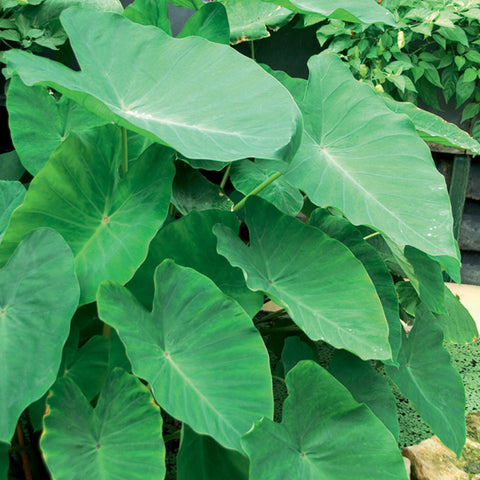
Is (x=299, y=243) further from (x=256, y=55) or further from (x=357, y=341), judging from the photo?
(x=256, y=55)

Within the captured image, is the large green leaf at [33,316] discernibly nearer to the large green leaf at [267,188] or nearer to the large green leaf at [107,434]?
the large green leaf at [107,434]

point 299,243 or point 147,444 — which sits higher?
point 299,243

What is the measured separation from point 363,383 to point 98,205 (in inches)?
25.8

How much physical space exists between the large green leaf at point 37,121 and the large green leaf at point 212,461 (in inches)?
25.7

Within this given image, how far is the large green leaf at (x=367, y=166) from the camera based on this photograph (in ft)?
3.02

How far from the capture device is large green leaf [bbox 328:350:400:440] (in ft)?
3.59

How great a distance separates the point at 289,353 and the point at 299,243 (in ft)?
0.76

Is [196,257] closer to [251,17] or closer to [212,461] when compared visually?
[212,461]

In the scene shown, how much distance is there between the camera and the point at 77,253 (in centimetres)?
94

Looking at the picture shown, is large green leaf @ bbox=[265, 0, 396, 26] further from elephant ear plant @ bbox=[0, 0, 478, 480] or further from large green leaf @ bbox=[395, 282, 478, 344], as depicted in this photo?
large green leaf @ bbox=[395, 282, 478, 344]

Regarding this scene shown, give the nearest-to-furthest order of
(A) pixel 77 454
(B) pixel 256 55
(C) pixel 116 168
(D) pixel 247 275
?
1. (A) pixel 77 454
2. (D) pixel 247 275
3. (C) pixel 116 168
4. (B) pixel 256 55

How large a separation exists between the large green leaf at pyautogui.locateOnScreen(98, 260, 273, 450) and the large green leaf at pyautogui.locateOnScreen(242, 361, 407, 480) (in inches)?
2.2

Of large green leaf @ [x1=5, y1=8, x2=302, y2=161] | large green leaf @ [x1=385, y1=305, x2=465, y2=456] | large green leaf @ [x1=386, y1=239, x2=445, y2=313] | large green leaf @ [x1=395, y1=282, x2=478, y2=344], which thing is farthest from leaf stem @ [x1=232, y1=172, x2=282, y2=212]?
large green leaf @ [x1=395, y1=282, x2=478, y2=344]

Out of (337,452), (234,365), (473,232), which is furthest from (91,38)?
(473,232)
